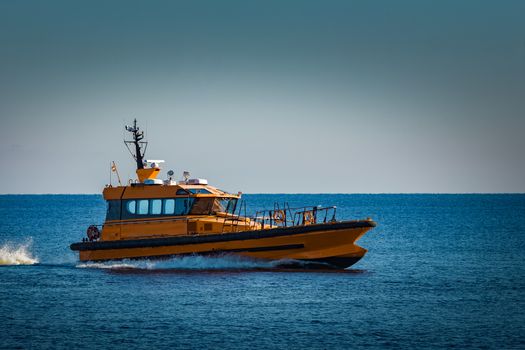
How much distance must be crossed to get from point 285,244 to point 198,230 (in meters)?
3.50

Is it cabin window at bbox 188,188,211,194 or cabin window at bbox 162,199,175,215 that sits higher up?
cabin window at bbox 188,188,211,194

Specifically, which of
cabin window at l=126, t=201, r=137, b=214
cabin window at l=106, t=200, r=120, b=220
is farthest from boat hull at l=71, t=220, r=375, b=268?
cabin window at l=106, t=200, r=120, b=220

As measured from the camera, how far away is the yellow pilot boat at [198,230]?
30766 mm

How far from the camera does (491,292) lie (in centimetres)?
2884

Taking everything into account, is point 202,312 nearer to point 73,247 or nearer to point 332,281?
point 332,281

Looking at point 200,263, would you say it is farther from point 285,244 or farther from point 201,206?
point 285,244

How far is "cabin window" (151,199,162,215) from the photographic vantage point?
32.6 meters

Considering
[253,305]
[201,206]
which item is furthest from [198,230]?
[253,305]

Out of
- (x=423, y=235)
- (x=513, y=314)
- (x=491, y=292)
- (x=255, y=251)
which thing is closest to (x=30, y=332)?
(x=255, y=251)

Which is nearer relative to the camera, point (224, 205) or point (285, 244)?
point (285, 244)

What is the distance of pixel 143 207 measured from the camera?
107 ft

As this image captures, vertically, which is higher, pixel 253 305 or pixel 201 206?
pixel 201 206

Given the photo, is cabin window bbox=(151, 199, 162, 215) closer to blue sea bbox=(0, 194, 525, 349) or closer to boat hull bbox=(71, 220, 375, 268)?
boat hull bbox=(71, 220, 375, 268)

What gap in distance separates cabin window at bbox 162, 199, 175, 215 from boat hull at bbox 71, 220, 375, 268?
46.4 inches
